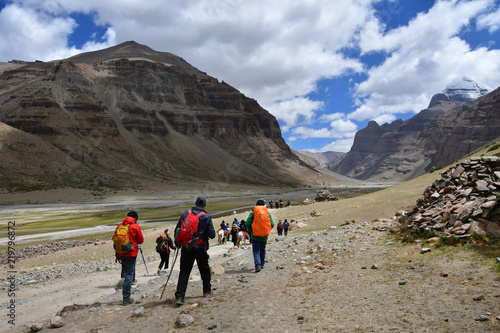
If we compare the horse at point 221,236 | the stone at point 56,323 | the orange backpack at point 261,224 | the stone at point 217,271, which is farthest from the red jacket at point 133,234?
the horse at point 221,236

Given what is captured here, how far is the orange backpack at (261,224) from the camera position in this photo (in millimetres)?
10703

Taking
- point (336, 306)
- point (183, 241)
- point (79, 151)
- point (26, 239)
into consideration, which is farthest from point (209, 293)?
point (79, 151)

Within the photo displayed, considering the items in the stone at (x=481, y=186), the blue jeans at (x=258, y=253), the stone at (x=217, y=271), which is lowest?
the stone at (x=217, y=271)

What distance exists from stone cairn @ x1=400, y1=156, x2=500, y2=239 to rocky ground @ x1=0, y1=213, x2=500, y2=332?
93 cm

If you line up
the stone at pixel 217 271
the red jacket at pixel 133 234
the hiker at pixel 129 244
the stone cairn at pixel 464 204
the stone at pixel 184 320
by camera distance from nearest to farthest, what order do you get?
the stone at pixel 184 320 → the hiker at pixel 129 244 → the red jacket at pixel 133 234 → the stone cairn at pixel 464 204 → the stone at pixel 217 271

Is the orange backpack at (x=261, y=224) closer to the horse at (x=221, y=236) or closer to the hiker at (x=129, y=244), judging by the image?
the hiker at (x=129, y=244)

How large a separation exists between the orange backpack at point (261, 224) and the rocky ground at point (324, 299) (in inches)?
49.5

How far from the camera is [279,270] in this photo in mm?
10344

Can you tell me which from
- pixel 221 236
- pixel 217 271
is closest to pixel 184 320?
pixel 217 271

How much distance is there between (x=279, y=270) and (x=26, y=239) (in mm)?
42721

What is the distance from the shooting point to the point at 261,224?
1070 centimetres

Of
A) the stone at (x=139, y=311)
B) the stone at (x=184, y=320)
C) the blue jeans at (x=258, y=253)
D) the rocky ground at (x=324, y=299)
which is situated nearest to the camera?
the rocky ground at (x=324, y=299)

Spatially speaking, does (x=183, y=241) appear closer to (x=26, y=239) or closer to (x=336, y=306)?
(x=336, y=306)

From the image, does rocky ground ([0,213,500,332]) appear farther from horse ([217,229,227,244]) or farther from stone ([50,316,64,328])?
horse ([217,229,227,244])
